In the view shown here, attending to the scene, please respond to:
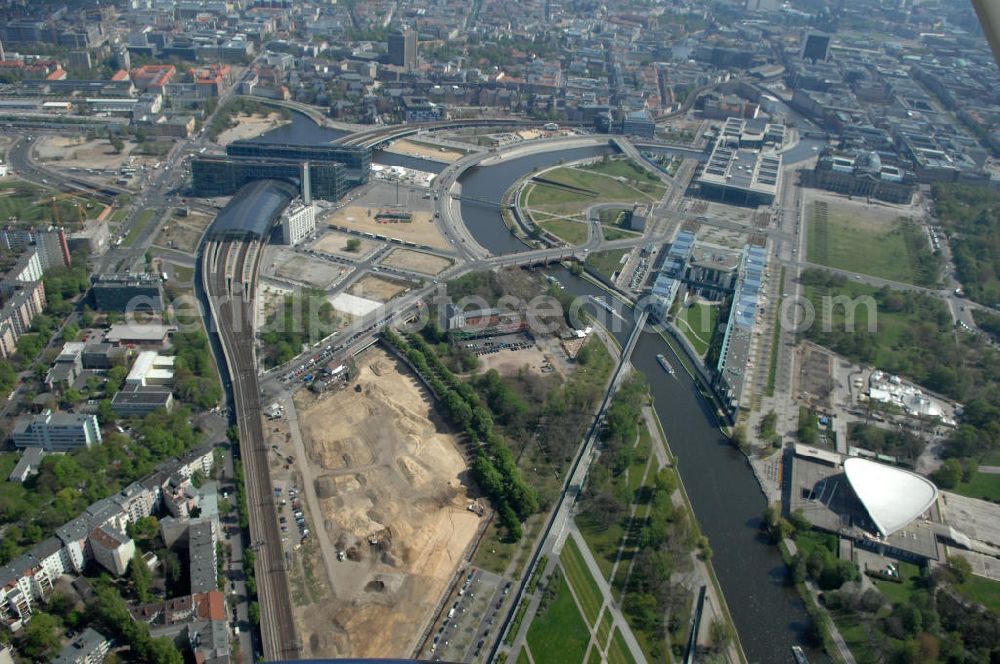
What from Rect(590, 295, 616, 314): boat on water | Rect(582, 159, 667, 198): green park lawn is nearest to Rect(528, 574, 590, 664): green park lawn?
Rect(590, 295, 616, 314): boat on water

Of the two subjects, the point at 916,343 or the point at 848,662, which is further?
the point at 916,343

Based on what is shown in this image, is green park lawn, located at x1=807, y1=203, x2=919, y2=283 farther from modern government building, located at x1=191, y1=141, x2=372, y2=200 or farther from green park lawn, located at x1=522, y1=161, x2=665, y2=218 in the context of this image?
modern government building, located at x1=191, y1=141, x2=372, y2=200

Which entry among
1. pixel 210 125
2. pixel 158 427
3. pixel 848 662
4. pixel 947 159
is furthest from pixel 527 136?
pixel 848 662

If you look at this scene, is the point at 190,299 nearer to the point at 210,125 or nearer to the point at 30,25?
the point at 210,125

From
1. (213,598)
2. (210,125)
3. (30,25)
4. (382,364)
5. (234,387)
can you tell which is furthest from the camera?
(30,25)

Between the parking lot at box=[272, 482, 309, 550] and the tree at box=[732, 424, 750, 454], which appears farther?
the tree at box=[732, 424, 750, 454]

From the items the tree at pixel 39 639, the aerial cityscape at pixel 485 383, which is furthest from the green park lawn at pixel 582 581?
the tree at pixel 39 639
